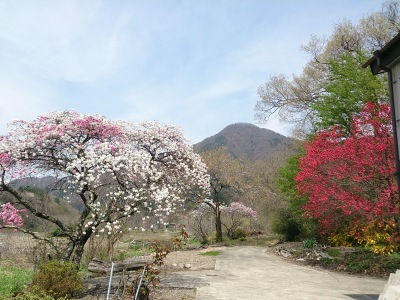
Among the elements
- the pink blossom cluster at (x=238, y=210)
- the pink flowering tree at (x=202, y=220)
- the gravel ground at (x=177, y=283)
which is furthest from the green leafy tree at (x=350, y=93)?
the pink flowering tree at (x=202, y=220)

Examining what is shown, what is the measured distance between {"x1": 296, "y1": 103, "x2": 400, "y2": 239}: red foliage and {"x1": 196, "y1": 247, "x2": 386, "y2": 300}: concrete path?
2.26 meters

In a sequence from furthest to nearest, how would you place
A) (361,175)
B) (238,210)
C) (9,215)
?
(238,210) → (361,175) → (9,215)

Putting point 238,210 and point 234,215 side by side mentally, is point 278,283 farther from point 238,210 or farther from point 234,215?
point 234,215

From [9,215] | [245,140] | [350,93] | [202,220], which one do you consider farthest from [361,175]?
[245,140]

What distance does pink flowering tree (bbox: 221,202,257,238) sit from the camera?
28703mm

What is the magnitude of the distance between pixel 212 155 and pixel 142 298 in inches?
797

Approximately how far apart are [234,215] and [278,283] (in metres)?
18.6

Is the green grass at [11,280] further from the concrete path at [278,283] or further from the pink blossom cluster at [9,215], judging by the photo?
the concrete path at [278,283]

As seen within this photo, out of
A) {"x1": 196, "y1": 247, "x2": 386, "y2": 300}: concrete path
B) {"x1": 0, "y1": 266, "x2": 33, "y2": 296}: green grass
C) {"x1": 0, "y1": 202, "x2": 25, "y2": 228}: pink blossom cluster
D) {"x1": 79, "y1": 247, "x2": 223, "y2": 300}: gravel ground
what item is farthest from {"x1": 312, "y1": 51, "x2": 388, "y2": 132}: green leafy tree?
{"x1": 0, "y1": 266, "x2": 33, "y2": 296}: green grass

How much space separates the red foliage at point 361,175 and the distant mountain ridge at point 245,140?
7939 cm

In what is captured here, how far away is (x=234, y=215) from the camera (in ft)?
96.6

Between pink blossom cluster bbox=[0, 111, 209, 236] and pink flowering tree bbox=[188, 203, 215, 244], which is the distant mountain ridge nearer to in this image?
pink flowering tree bbox=[188, 203, 215, 244]

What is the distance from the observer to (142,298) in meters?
7.61

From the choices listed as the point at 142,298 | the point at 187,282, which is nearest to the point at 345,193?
the point at 187,282
